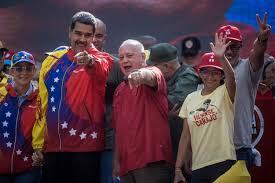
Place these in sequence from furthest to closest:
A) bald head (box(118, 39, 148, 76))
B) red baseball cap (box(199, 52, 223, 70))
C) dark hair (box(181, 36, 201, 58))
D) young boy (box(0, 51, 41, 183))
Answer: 1. dark hair (box(181, 36, 201, 58))
2. young boy (box(0, 51, 41, 183))
3. bald head (box(118, 39, 148, 76))
4. red baseball cap (box(199, 52, 223, 70))

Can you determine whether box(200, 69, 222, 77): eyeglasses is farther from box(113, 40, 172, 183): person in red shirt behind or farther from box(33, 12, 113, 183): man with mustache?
box(33, 12, 113, 183): man with mustache

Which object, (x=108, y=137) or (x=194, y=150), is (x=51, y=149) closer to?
(x=108, y=137)

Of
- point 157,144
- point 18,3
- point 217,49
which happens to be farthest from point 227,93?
point 18,3

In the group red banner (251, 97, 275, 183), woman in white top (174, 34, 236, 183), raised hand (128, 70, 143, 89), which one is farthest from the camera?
red banner (251, 97, 275, 183)

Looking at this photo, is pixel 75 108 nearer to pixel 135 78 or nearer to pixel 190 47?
pixel 135 78

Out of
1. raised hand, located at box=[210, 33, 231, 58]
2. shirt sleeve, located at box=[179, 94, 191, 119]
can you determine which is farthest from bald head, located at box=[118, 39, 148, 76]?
raised hand, located at box=[210, 33, 231, 58]

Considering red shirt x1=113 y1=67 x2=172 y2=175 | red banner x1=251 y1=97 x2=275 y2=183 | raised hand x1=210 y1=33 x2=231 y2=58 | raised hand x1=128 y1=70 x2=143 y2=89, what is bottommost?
red banner x1=251 y1=97 x2=275 y2=183

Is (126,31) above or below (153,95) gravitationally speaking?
above

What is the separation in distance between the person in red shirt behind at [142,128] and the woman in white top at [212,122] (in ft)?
0.60

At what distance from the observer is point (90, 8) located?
6547 millimetres

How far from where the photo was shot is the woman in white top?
356cm

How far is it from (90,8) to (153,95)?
3072mm

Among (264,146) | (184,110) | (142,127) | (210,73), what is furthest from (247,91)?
(264,146)

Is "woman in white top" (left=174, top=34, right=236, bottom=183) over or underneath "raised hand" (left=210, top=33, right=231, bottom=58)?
underneath
